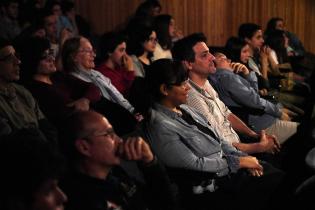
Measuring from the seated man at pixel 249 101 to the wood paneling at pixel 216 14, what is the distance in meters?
2.97

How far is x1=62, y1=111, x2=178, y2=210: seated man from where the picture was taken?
1.79 meters

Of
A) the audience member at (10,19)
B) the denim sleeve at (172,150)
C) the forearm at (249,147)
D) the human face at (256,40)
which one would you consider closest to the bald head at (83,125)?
the denim sleeve at (172,150)

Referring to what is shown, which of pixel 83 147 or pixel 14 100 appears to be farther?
pixel 14 100

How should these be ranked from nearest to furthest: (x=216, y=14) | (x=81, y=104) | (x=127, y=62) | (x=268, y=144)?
(x=81, y=104) < (x=268, y=144) < (x=127, y=62) < (x=216, y=14)

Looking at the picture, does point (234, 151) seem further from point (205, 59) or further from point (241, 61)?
point (241, 61)

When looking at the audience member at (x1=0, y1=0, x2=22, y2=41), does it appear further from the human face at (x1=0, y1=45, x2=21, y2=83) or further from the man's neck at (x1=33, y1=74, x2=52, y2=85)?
the human face at (x1=0, y1=45, x2=21, y2=83)

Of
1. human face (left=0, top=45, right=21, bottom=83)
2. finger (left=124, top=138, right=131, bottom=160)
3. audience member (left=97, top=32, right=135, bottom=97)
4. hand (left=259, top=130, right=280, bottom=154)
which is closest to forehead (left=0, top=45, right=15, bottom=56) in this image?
human face (left=0, top=45, right=21, bottom=83)

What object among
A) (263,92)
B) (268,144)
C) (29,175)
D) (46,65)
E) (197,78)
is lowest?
(263,92)

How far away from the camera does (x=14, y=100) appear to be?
2.89 m

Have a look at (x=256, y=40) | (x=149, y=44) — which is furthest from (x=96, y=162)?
(x=256, y=40)

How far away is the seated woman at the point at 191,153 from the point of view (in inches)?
102

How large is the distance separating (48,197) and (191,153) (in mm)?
1269

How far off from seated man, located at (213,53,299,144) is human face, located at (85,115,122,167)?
2.13 m

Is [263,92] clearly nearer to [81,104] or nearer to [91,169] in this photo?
[81,104]
